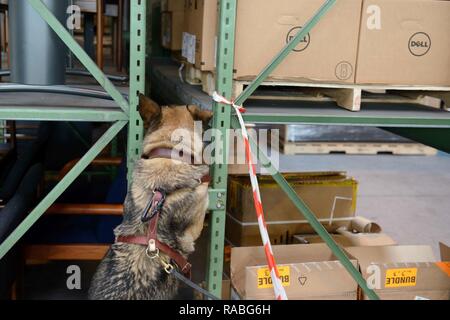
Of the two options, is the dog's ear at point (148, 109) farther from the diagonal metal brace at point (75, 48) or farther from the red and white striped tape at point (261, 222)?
the red and white striped tape at point (261, 222)

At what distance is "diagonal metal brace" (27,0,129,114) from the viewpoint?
2.14 metres

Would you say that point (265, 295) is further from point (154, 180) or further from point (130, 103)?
point (130, 103)

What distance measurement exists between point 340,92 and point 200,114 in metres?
0.76

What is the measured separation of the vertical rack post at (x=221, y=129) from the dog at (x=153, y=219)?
0.34 feet

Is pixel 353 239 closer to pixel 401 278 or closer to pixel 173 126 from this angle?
pixel 401 278

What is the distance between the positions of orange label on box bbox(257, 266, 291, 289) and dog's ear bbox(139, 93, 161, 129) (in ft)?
2.72

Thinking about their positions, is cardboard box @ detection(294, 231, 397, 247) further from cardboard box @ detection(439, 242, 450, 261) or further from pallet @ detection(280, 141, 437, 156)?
pallet @ detection(280, 141, 437, 156)

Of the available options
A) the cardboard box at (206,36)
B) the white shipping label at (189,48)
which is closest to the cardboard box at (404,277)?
the cardboard box at (206,36)

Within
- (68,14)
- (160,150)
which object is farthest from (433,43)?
(68,14)

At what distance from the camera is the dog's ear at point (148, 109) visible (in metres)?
2.17

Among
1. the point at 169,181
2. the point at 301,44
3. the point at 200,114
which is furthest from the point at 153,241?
the point at 301,44

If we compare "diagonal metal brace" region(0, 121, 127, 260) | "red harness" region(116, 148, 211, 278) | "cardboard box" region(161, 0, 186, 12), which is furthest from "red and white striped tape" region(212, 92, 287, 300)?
"cardboard box" region(161, 0, 186, 12)

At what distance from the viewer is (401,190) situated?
7.14 metres
